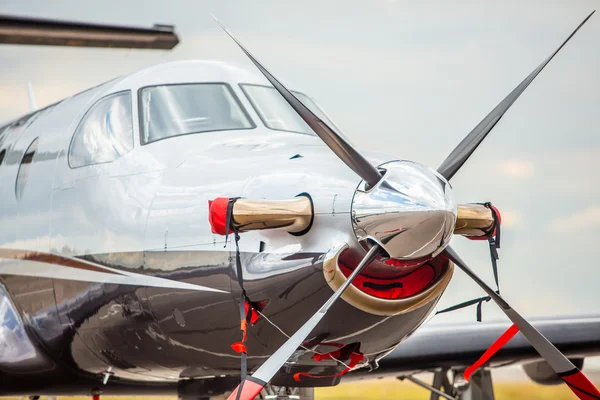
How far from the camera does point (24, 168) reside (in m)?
Answer: 8.02

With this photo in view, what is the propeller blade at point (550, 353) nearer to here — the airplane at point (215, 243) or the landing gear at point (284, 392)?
the airplane at point (215, 243)

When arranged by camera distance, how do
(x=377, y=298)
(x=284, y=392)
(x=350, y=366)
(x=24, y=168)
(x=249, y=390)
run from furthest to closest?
(x=24, y=168) → (x=284, y=392) → (x=350, y=366) → (x=377, y=298) → (x=249, y=390)

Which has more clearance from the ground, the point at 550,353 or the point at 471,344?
the point at 550,353

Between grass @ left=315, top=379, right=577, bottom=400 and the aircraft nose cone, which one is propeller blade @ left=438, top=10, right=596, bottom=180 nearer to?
the aircraft nose cone

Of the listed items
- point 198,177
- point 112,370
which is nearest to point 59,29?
point 112,370

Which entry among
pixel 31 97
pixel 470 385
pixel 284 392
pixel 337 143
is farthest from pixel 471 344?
pixel 31 97

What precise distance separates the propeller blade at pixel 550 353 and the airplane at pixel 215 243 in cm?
1

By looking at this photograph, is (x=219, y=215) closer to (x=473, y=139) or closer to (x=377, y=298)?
(x=377, y=298)

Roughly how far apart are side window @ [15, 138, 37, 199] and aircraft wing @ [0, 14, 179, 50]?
2088 mm

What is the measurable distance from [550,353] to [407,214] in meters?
1.77

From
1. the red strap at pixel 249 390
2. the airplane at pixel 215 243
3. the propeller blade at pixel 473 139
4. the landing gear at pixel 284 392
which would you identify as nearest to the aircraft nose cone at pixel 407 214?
the airplane at pixel 215 243

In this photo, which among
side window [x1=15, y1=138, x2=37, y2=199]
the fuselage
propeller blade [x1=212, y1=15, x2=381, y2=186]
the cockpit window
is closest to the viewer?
propeller blade [x1=212, y1=15, x2=381, y2=186]

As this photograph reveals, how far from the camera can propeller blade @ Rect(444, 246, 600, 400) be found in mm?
5453

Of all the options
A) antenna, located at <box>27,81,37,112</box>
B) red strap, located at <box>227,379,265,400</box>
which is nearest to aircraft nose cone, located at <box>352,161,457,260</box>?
red strap, located at <box>227,379,265,400</box>
